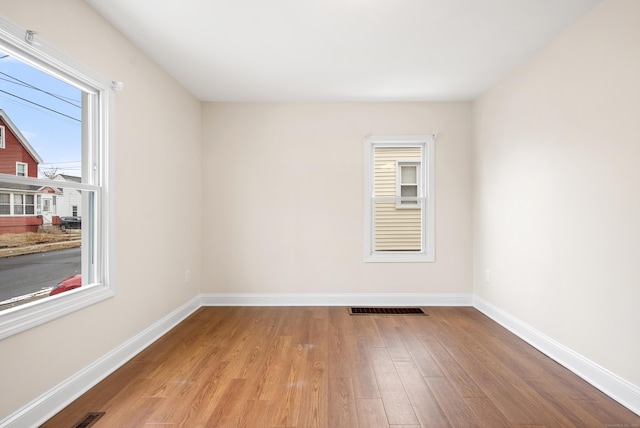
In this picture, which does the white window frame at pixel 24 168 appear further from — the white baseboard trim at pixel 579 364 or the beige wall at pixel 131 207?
the white baseboard trim at pixel 579 364

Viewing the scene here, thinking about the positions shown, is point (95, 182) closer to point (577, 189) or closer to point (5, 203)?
point (5, 203)

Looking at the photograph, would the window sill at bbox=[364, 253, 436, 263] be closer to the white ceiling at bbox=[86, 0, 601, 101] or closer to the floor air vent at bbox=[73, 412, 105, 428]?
the white ceiling at bbox=[86, 0, 601, 101]

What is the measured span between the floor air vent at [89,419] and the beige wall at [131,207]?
282mm

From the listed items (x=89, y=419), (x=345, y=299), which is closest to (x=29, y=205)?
(x=89, y=419)

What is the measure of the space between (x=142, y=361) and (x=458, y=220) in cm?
380

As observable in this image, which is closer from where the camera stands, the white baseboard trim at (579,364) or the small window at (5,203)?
the small window at (5,203)

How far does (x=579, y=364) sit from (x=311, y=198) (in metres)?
3.04

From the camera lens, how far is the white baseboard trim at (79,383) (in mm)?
1769

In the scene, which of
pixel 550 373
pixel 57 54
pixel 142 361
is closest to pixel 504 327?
pixel 550 373

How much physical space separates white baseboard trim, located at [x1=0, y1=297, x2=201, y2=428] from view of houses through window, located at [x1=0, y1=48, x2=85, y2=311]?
57 centimetres

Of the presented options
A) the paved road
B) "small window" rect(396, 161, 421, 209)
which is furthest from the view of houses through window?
"small window" rect(396, 161, 421, 209)

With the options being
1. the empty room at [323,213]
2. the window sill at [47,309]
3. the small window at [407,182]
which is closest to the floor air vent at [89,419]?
the empty room at [323,213]

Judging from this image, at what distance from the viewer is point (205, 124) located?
13.9 feet

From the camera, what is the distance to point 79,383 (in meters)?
2.13
